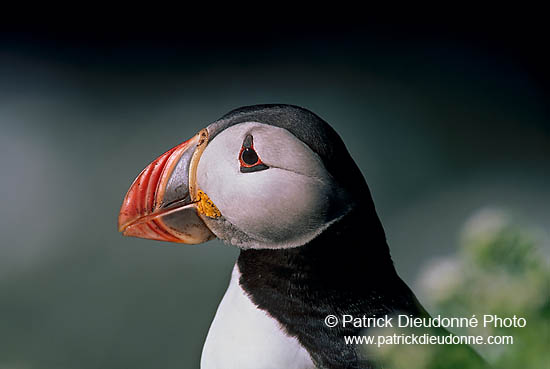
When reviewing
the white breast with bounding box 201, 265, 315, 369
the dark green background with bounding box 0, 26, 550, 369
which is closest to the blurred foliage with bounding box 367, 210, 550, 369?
the white breast with bounding box 201, 265, 315, 369

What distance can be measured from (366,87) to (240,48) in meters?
0.42

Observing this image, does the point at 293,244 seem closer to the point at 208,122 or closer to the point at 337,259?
the point at 337,259

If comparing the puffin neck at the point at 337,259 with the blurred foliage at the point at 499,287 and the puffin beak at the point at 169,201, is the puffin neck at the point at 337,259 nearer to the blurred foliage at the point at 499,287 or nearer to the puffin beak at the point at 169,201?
the puffin beak at the point at 169,201

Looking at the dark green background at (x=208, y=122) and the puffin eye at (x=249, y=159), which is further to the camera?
the dark green background at (x=208, y=122)

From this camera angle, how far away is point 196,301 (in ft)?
6.00

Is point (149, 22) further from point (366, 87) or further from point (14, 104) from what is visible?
point (366, 87)

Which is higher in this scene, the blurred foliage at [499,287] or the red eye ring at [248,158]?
the blurred foliage at [499,287]

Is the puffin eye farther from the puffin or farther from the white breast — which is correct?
the white breast

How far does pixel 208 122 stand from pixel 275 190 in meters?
1.23

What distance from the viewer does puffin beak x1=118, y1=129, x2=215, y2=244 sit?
73 centimetres

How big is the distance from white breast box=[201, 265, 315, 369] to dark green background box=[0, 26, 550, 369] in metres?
1.12

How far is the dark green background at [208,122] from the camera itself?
71.1 inches

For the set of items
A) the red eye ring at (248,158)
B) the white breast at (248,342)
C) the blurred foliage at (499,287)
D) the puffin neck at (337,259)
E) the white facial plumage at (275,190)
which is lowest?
the white breast at (248,342)

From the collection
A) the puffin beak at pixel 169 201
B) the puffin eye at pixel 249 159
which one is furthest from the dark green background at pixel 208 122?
the puffin eye at pixel 249 159
